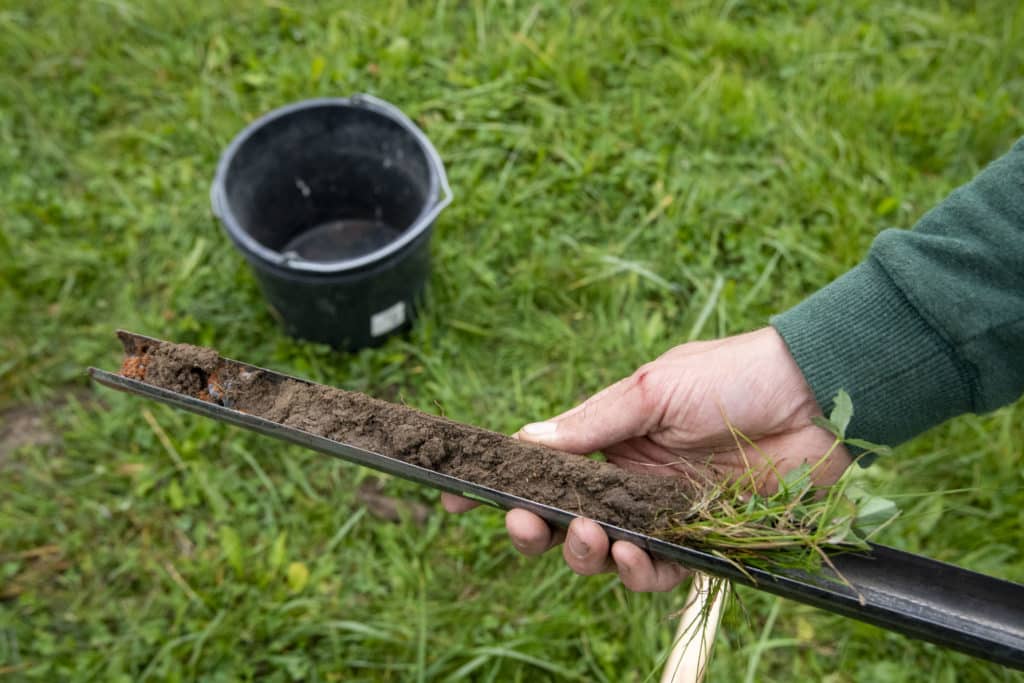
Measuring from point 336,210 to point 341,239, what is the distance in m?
0.13

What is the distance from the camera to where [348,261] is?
2.48m

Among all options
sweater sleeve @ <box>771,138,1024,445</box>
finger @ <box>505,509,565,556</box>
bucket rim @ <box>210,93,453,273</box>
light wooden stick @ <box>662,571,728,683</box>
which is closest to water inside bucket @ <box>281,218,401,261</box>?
bucket rim @ <box>210,93,453,273</box>

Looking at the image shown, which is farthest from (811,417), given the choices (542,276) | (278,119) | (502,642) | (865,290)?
(278,119)

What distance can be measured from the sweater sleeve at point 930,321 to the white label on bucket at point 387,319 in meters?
1.34

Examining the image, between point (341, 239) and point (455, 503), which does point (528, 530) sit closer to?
point (455, 503)

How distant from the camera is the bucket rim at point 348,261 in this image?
7.50 feet

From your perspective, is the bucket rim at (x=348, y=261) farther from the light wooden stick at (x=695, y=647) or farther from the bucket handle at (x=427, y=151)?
the light wooden stick at (x=695, y=647)

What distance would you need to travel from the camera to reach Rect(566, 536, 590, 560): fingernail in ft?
4.82

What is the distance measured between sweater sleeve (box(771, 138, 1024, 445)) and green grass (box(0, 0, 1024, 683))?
9.5 inches

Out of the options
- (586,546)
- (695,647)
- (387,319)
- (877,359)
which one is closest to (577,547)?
(586,546)

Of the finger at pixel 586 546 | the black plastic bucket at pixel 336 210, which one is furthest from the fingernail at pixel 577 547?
the black plastic bucket at pixel 336 210

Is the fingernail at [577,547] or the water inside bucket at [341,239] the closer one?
the fingernail at [577,547]

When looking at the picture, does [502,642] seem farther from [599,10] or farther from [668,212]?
[599,10]

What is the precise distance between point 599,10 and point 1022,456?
2.48 m
